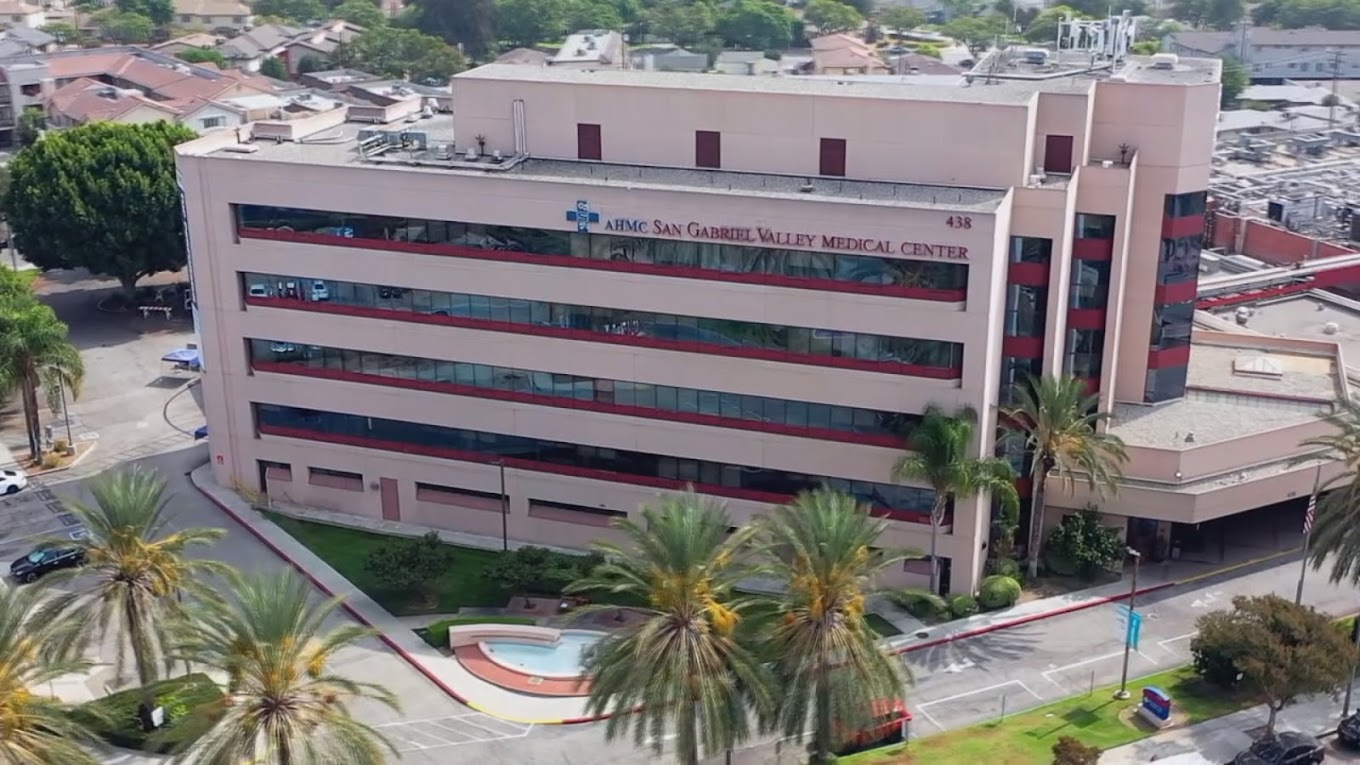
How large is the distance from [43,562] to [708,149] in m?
35.9

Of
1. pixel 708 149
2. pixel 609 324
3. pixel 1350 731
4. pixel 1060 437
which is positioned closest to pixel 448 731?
pixel 609 324

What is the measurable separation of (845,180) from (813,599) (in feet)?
80.2

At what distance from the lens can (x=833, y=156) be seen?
203 ft

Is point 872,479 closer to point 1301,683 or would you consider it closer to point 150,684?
point 1301,683

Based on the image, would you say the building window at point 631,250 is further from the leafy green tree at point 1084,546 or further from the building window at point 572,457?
the leafy green tree at point 1084,546

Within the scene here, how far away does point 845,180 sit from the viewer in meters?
62.0

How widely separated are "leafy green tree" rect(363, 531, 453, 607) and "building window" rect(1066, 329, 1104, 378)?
99.1ft

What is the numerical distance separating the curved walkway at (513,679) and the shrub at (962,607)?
16.2 meters

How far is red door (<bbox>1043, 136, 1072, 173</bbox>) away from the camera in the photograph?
62531 mm

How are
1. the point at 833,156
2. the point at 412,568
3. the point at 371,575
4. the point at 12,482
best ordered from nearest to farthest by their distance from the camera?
the point at 412,568
the point at 833,156
the point at 371,575
the point at 12,482

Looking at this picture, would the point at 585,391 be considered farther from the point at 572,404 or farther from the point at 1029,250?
the point at 1029,250

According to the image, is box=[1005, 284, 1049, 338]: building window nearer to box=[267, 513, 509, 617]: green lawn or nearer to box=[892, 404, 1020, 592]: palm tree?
box=[892, 404, 1020, 592]: palm tree

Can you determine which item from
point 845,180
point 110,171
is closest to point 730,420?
point 845,180

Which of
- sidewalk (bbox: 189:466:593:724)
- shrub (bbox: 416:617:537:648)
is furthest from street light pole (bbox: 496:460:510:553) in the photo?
sidewalk (bbox: 189:466:593:724)
